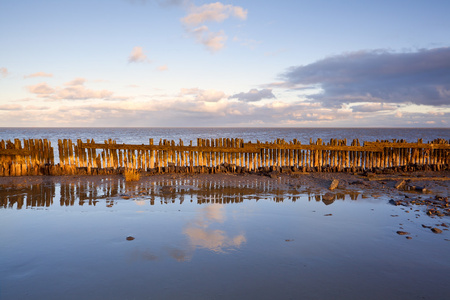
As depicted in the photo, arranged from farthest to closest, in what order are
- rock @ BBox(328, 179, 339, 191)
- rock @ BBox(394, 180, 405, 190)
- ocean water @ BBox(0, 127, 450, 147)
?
ocean water @ BBox(0, 127, 450, 147) → rock @ BBox(394, 180, 405, 190) → rock @ BBox(328, 179, 339, 191)

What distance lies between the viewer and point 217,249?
5.59m

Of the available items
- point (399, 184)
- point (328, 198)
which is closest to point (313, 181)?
point (328, 198)

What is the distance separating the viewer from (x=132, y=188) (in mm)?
10906

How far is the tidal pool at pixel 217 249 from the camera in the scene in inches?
171

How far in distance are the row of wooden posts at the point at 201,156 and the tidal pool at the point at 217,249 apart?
4.46 metres

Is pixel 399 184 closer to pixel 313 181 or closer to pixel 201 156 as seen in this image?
pixel 313 181

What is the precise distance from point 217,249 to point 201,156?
878cm

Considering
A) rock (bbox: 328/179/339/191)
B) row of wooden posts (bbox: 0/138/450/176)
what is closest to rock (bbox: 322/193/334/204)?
rock (bbox: 328/179/339/191)

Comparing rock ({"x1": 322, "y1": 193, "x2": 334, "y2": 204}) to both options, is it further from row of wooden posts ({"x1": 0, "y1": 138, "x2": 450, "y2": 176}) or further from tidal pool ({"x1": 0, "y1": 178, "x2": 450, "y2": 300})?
row of wooden posts ({"x1": 0, "y1": 138, "x2": 450, "y2": 176})

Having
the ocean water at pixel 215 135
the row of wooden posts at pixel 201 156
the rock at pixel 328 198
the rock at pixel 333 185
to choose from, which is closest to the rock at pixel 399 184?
the rock at pixel 333 185

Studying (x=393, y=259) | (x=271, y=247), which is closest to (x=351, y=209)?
(x=393, y=259)

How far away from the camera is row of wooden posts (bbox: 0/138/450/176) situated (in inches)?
535

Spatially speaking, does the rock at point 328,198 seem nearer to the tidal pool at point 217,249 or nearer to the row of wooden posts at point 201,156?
the tidal pool at point 217,249

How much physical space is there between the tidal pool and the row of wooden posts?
4462mm
